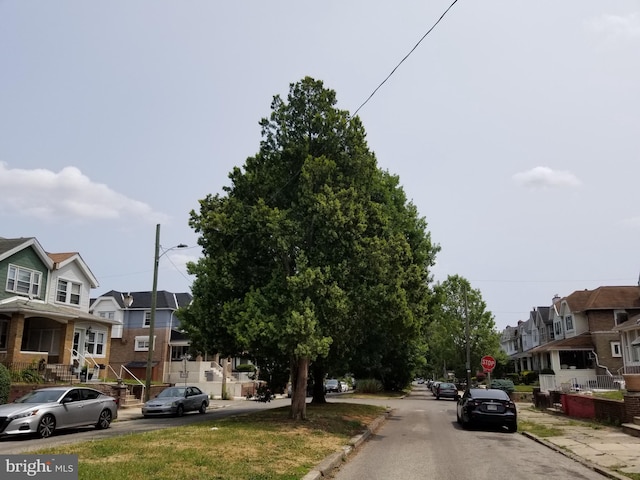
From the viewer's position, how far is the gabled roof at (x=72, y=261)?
32.5 meters

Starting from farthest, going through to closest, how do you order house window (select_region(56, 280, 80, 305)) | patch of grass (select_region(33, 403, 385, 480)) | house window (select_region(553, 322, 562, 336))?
house window (select_region(553, 322, 562, 336))
house window (select_region(56, 280, 80, 305))
patch of grass (select_region(33, 403, 385, 480))

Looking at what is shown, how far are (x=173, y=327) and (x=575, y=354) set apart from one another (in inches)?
1426

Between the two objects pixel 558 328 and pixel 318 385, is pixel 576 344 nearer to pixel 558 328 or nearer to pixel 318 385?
pixel 558 328

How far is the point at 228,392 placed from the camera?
1578 inches

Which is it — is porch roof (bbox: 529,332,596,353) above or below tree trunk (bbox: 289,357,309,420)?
above

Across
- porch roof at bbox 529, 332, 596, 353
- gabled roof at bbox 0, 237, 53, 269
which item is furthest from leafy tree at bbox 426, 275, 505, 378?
gabled roof at bbox 0, 237, 53, 269

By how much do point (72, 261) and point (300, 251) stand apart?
2352 cm

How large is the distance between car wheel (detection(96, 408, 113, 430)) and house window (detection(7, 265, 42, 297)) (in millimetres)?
15687

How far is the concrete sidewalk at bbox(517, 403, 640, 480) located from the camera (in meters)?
10.6

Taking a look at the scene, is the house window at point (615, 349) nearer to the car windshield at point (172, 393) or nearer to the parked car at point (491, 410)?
the parked car at point (491, 410)

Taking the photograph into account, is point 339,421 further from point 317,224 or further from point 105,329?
point 105,329

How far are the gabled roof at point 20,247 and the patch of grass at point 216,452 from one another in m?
19.9

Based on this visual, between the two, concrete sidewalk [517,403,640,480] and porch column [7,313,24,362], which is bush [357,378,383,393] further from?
Answer: porch column [7,313,24,362]

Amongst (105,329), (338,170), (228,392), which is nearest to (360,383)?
(228,392)
